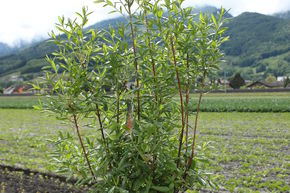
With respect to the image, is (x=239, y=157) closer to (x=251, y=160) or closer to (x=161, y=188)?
(x=251, y=160)

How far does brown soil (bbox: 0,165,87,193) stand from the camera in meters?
5.31

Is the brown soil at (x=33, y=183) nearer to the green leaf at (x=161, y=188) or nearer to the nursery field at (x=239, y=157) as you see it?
the nursery field at (x=239, y=157)

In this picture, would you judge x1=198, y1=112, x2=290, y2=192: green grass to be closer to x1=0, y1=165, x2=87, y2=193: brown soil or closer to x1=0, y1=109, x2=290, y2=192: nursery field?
x1=0, y1=109, x2=290, y2=192: nursery field

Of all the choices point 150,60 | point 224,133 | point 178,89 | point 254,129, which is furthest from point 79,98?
point 254,129

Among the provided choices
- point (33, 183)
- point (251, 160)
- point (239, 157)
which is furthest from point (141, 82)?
point (239, 157)

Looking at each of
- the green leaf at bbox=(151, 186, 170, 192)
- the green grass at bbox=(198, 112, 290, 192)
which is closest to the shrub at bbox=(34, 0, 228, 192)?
the green leaf at bbox=(151, 186, 170, 192)

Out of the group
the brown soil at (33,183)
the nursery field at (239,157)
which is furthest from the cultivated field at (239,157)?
the brown soil at (33,183)

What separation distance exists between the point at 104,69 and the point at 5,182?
4641 mm

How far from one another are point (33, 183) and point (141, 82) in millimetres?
4356

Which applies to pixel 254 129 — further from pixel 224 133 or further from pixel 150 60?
pixel 150 60

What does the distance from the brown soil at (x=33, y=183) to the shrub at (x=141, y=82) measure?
326cm

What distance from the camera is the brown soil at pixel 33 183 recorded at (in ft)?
17.4

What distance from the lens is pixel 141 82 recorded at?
8.05ft

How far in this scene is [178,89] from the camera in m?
2.40
